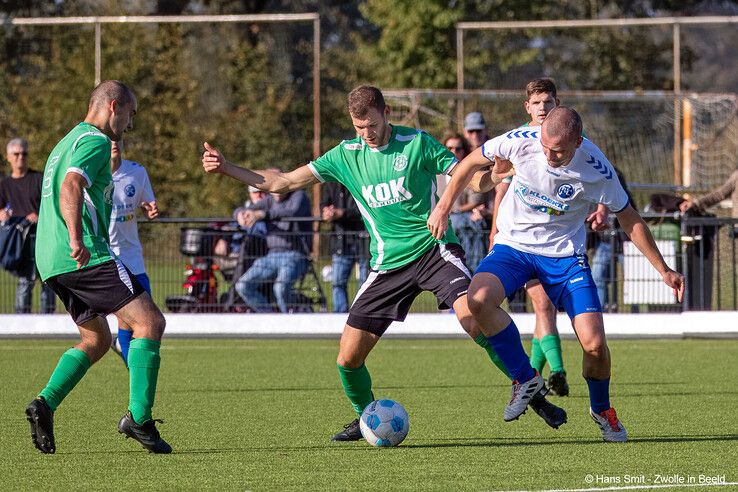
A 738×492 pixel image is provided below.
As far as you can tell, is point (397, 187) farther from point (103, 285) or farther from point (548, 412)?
point (103, 285)

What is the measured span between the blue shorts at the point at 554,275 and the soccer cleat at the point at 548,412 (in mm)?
496

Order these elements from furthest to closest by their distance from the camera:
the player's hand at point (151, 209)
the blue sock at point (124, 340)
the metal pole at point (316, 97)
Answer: the metal pole at point (316, 97) < the player's hand at point (151, 209) < the blue sock at point (124, 340)

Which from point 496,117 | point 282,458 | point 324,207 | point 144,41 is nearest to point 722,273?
point 324,207

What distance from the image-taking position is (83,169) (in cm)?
711

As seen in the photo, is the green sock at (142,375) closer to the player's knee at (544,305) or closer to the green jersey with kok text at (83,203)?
the green jersey with kok text at (83,203)

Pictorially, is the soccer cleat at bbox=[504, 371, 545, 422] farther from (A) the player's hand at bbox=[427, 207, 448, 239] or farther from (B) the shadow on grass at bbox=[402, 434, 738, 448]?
(A) the player's hand at bbox=[427, 207, 448, 239]

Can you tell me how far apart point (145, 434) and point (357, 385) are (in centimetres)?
129

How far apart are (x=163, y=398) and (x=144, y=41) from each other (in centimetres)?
A: 1820

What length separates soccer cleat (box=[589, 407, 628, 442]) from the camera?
297 inches

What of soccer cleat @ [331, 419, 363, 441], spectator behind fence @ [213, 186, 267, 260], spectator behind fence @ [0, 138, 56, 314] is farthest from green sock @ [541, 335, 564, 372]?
spectator behind fence @ [0, 138, 56, 314]

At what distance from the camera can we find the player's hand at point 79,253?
7.02 m

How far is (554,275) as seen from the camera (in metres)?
7.74

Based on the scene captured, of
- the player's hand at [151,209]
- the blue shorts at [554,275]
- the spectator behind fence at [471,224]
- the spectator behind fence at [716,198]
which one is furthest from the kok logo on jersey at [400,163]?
the spectator behind fence at [716,198]

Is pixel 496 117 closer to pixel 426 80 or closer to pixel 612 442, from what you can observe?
pixel 426 80
